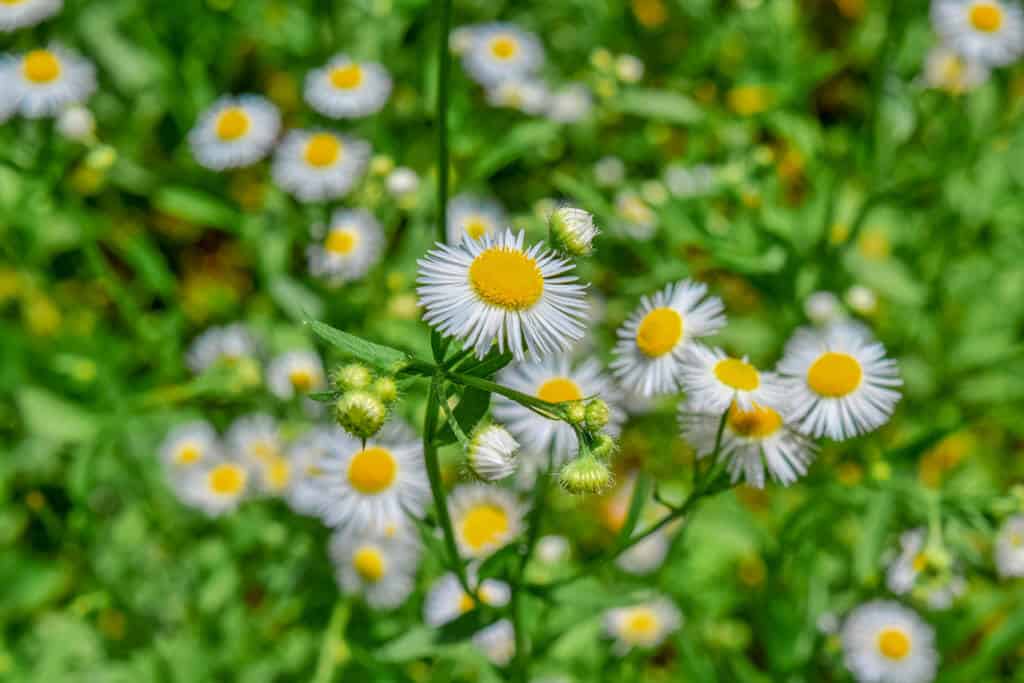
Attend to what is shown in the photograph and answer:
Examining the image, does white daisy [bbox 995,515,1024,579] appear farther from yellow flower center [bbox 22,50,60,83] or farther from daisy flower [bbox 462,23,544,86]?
yellow flower center [bbox 22,50,60,83]

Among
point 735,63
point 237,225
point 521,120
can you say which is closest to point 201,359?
point 237,225

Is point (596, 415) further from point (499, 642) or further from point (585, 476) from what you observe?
point (499, 642)

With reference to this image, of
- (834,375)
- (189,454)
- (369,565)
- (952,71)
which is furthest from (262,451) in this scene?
(952,71)

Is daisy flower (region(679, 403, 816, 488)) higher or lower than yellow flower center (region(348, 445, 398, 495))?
higher

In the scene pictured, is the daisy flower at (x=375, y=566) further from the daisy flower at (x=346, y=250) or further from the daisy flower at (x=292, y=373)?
the daisy flower at (x=346, y=250)

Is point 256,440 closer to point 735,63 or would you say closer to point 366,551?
point 366,551

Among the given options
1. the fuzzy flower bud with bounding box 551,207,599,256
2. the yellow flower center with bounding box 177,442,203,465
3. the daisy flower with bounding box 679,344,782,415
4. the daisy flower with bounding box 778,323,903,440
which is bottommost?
the yellow flower center with bounding box 177,442,203,465

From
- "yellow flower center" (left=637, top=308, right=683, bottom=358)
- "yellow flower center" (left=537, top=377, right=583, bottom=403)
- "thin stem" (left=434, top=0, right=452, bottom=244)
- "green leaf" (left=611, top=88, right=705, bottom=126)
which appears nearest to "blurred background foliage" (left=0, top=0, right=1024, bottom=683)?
"green leaf" (left=611, top=88, right=705, bottom=126)

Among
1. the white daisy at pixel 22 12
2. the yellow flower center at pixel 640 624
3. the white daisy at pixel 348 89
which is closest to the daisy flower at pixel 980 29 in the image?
the white daisy at pixel 348 89
